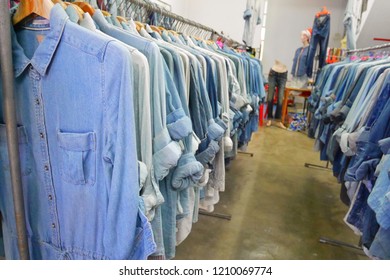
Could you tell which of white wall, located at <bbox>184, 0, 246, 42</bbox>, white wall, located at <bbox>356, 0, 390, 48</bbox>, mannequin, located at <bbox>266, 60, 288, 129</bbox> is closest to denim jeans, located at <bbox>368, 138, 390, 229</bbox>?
white wall, located at <bbox>356, 0, 390, 48</bbox>

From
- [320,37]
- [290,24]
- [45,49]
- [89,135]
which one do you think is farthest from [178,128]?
[290,24]

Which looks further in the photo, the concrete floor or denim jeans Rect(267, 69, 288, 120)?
denim jeans Rect(267, 69, 288, 120)

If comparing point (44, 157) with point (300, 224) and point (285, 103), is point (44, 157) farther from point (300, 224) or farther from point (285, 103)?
point (285, 103)

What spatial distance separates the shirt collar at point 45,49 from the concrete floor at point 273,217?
1.60 meters

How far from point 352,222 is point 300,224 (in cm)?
98

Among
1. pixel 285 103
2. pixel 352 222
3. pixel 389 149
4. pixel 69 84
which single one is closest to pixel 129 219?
pixel 69 84

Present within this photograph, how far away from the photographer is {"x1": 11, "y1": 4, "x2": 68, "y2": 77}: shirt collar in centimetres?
75

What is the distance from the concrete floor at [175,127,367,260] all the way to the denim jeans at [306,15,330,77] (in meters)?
2.42

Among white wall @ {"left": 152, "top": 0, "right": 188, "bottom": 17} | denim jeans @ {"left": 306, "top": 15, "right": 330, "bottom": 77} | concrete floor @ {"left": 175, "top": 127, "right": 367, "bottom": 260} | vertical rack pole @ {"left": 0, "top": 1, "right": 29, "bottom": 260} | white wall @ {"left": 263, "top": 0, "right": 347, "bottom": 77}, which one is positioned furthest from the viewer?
white wall @ {"left": 263, "top": 0, "right": 347, "bottom": 77}

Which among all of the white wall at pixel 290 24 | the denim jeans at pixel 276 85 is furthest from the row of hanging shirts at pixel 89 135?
the white wall at pixel 290 24

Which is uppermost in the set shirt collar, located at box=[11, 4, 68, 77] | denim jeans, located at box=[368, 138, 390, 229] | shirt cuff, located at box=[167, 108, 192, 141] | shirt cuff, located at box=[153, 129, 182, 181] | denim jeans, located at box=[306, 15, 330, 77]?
denim jeans, located at box=[306, 15, 330, 77]

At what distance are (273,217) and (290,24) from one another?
6.24 metres

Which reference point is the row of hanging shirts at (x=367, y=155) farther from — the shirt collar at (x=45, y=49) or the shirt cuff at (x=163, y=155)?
the shirt collar at (x=45, y=49)

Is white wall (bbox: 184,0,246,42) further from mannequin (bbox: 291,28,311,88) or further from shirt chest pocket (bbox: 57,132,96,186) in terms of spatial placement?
shirt chest pocket (bbox: 57,132,96,186)
